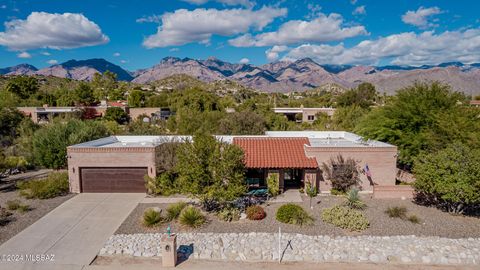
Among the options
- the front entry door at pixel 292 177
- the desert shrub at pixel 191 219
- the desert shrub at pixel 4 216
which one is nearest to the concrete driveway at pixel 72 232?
the desert shrub at pixel 4 216

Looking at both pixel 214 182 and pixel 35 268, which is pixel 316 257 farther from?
pixel 35 268

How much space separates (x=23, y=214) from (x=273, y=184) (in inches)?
595

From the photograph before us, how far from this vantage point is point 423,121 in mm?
26312

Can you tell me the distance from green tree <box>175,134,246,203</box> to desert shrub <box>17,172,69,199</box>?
399 inches

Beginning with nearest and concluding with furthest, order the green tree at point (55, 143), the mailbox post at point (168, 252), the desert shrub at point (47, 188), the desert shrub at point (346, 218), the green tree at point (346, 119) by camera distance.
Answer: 1. the mailbox post at point (168, 252)
2. the desert shrub at point (346, 218)
3. the desert shrub at point (47, 188)
4. the green tree at point (55, 143)
5. the green tree at point (346, 119)

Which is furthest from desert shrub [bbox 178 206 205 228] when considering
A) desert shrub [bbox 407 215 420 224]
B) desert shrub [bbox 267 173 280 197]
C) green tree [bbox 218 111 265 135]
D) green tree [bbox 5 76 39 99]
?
green tree [bbox 5 76 39 99]

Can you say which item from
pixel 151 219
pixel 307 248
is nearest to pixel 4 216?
Answer: pixel 151 219

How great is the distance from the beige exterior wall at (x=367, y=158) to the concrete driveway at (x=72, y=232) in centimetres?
1249

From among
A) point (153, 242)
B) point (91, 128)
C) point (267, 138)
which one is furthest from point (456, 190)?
point (91, 128)

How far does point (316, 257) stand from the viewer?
1365cm

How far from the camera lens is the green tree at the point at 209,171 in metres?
17.5

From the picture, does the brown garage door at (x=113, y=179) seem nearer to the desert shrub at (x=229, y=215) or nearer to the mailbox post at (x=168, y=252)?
the desert shrub at (x=229, y=215)

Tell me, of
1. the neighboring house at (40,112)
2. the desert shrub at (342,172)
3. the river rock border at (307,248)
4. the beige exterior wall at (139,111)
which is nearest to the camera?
the river rock border at (307,248)

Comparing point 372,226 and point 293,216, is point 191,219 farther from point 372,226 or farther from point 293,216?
point 372,226
